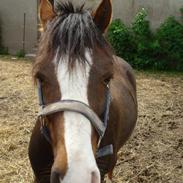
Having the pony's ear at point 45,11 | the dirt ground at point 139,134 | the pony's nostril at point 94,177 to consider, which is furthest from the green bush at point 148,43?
the pony's nostril at point 94,177

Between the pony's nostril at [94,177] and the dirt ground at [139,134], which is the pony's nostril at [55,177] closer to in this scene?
the pony's nostril at [94,177]

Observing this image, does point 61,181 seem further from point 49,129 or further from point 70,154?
point 49,129

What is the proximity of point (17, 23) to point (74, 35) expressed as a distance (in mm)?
8542

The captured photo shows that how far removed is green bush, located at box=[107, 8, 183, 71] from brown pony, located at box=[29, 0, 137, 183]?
270 inches

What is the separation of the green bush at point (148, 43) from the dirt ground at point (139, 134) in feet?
4.35

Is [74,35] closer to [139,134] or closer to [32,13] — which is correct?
[139,134]

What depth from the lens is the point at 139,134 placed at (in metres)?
5.06

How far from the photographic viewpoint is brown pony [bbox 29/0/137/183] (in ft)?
6.01

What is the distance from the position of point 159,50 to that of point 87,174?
7496 millimetres

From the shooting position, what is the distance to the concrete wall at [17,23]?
10195 mm

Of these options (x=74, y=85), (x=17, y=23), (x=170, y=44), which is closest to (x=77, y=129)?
(x=74, y=85)

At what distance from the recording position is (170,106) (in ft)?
20.7

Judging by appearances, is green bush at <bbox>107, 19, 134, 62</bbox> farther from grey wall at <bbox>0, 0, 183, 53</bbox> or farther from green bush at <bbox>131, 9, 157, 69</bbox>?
grey wall at <bbox>0, 0, 183, 53</bbox>

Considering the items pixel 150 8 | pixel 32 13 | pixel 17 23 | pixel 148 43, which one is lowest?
pixel 17 23
